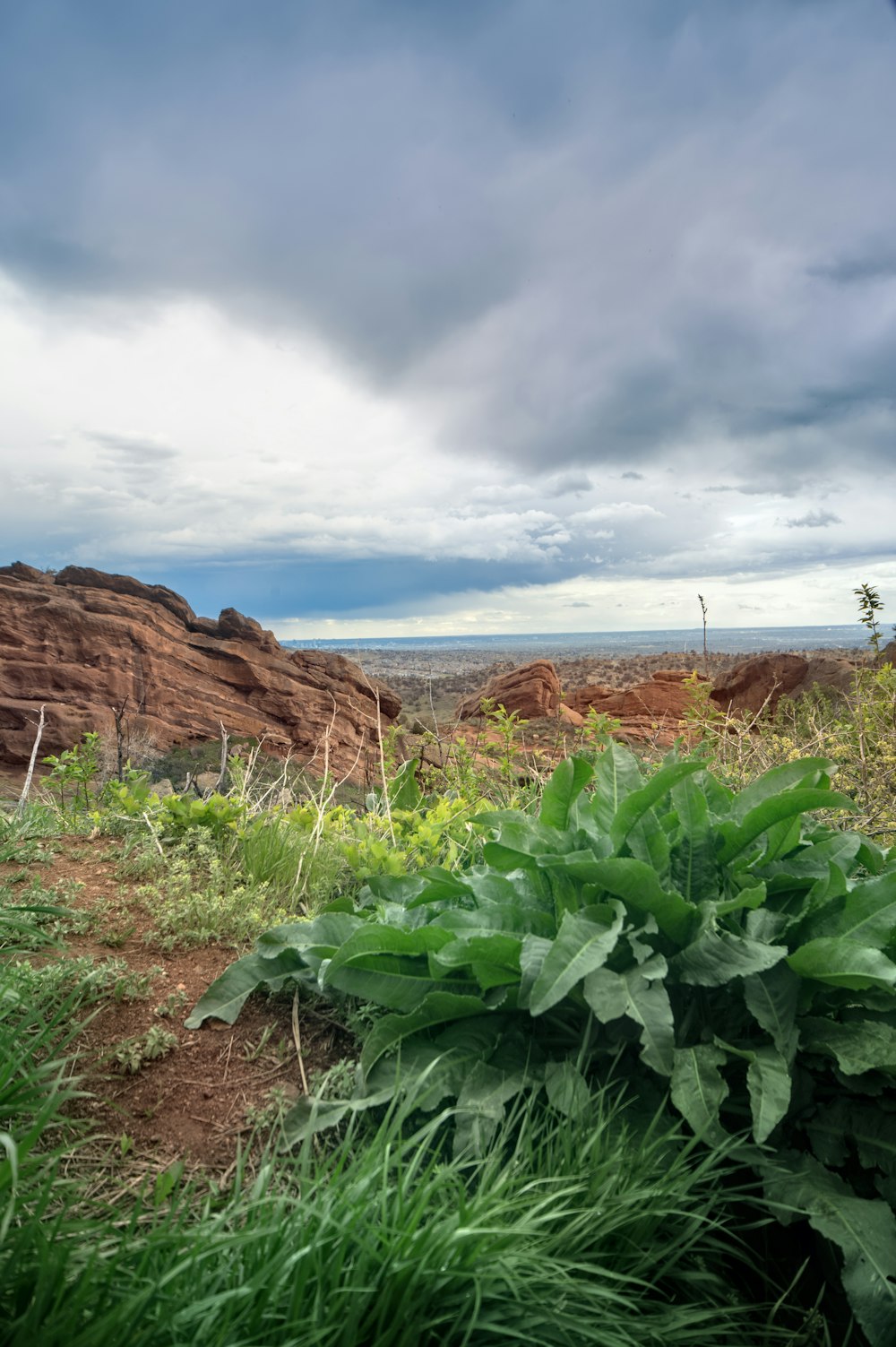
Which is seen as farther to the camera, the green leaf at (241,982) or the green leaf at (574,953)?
the green leaf at (241,982)

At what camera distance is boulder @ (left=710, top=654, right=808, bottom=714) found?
66.9 ft

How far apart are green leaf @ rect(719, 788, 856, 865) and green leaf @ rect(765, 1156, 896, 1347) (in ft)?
2.54

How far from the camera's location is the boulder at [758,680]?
66.9ft

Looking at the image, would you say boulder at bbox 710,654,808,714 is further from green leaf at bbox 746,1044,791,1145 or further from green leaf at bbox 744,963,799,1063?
green leaf at bbox 746,1044,791,1145

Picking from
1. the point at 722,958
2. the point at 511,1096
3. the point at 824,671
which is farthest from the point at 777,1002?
the point at 824,671

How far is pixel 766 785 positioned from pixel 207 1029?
1.83 metres

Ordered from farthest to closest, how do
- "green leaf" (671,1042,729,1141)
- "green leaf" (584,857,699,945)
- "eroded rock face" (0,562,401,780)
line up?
"eroded rock face" (0,562,401,780)
"green leaf" (584,857,699,945)
"green leaf" (671,1042,729,1141)

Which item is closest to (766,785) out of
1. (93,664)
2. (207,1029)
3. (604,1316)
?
(604,1316)

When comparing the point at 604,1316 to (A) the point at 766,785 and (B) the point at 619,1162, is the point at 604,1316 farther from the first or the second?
(A) the point at 766,785

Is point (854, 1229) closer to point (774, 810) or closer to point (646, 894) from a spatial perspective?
point (646, 894)

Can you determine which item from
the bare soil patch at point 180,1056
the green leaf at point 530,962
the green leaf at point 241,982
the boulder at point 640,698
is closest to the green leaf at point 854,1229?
the green leaf at point 530,962

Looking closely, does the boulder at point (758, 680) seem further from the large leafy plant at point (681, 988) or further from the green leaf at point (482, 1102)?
the green leaf at point (482, 1102)

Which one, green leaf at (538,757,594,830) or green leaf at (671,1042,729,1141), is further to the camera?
green leaf at (538,757,594,830)

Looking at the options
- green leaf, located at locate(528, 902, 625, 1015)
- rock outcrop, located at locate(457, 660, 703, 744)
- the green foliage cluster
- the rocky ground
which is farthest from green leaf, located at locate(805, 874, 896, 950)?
A: the rocky ground
